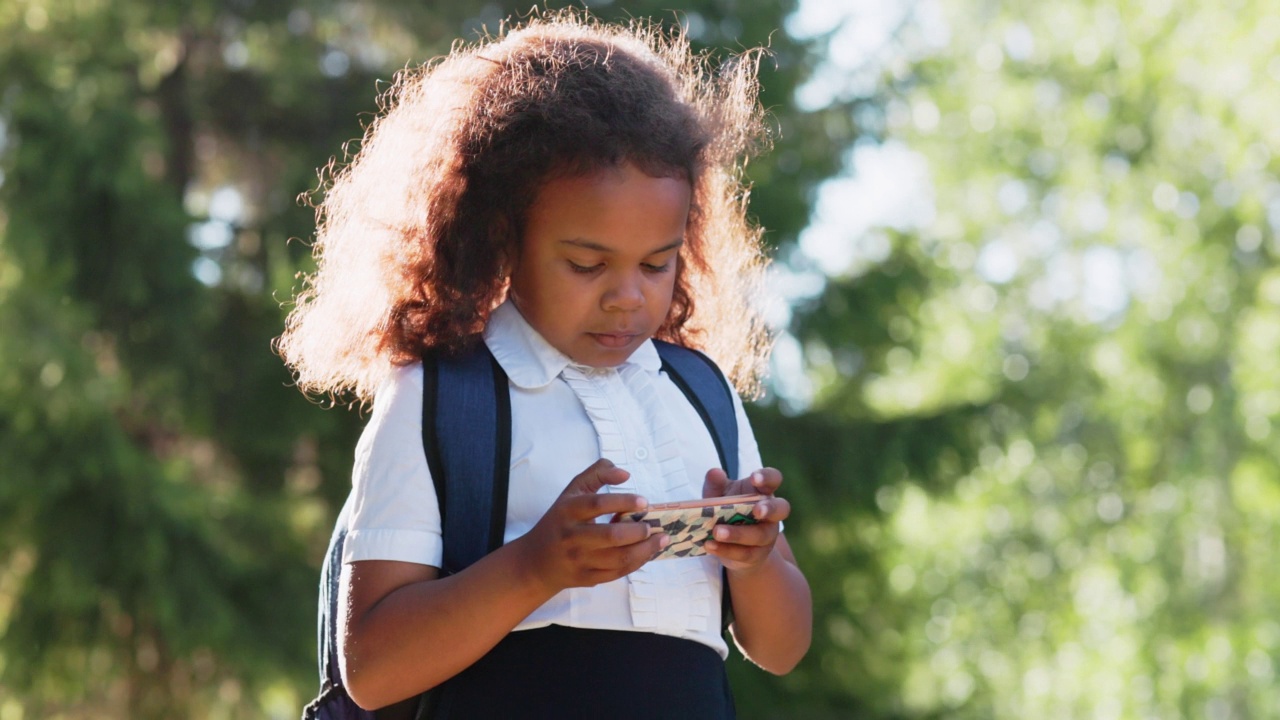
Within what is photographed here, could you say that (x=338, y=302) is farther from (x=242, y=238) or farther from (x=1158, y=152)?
(x=1158, y=152)

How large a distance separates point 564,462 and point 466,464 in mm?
133

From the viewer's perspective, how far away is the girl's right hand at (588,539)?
4.88ft

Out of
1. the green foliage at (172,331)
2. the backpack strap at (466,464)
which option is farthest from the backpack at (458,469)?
the green foliage at (172,331)

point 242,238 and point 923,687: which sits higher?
point 242,238

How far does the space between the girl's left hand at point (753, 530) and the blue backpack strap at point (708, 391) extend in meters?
0.21

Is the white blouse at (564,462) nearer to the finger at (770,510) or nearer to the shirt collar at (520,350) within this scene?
the shirt collar at (520,350)

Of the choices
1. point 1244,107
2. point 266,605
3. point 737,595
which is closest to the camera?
point 737,595

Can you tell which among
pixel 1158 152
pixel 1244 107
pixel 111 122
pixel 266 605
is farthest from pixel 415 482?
pixel 1158 152

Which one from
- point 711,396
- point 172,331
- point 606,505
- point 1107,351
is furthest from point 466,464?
point 1107,351

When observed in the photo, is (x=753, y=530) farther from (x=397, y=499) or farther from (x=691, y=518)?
(x=397, y=499)

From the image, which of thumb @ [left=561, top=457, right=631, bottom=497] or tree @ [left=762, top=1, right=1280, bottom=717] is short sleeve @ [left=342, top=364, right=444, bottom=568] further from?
tree @ [left=762, top=1, right=1280, bottom=717]

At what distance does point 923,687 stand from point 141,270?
1044 cm

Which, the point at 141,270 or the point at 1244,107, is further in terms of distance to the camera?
the point at 1244,107

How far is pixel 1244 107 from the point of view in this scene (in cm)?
1272
